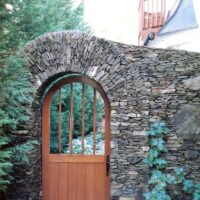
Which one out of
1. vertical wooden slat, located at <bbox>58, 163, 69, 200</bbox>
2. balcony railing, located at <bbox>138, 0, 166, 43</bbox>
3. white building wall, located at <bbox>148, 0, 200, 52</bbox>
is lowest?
vertical wooden slat, located at <bbox>58, 163, 69, 200</bbox>

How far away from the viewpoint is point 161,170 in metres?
5.14

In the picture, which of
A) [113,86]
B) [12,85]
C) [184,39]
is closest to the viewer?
[12,85]

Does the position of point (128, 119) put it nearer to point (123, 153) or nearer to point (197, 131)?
point (123, 153)

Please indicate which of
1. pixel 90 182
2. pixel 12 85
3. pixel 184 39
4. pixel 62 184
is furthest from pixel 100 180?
pixel 184 39

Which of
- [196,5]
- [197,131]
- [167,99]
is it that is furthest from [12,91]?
[196,5]

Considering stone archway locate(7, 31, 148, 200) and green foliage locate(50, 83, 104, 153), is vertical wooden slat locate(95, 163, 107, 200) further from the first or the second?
green foliage locate(50, 83, 104, 153)

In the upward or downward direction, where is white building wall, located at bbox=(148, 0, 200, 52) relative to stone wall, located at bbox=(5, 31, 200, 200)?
upward

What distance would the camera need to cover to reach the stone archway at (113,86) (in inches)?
196

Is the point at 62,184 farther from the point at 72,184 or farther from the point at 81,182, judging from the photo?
the point at 81,182

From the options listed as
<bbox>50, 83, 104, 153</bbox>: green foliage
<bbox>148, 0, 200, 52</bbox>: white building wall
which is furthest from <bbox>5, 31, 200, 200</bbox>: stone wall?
<bbox>148, 0, 200, 52</bbox>: white building wall

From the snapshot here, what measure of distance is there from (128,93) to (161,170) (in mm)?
1173

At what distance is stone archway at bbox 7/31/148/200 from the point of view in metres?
4.99

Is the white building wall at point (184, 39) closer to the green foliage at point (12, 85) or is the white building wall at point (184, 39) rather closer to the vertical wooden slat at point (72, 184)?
the green foliage at point (12, 85)

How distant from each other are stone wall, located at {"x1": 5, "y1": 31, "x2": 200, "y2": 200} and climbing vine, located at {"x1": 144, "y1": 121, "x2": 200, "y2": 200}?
3.9 inches
